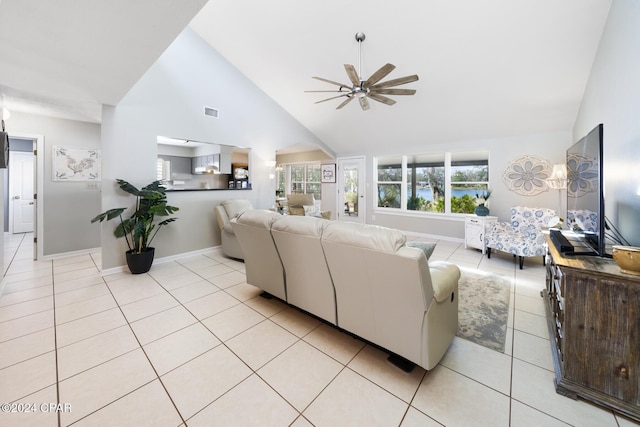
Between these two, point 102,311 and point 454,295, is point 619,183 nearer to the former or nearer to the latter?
point 454,295

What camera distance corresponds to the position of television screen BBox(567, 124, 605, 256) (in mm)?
1638

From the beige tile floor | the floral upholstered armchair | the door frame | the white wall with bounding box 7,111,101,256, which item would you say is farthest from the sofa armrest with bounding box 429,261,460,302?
the door frame

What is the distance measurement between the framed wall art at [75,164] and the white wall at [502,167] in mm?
6729

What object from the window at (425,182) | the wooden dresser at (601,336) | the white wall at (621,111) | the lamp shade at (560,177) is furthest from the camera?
the window at (425,182)

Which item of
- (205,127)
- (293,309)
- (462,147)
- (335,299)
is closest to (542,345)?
(335,299)

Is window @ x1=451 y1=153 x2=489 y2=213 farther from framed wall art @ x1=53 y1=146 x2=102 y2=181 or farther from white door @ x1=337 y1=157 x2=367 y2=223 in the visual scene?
framed wall art @ x1=53 y1=146 x2=102 y2=181

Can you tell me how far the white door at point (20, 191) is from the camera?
5.93 metres

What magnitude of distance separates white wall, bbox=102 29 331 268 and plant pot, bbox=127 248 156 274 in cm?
33

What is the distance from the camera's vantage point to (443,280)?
1.72 meters

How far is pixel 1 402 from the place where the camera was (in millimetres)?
1468

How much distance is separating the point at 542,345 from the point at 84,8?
4.15 metres

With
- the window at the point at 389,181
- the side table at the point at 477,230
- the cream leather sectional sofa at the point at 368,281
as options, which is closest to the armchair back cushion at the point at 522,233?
the side table at the point at 477,230

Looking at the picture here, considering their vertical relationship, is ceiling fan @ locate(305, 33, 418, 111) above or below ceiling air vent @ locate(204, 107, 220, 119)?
below

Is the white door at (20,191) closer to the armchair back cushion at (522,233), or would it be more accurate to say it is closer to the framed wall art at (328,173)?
the framed wall art at (328,173)
